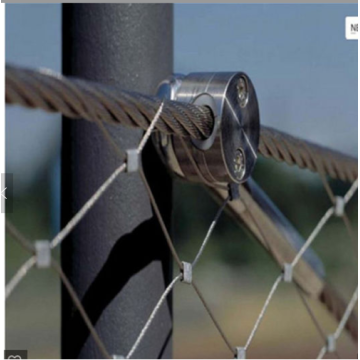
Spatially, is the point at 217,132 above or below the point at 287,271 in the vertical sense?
above

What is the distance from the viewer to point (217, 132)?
0.56m

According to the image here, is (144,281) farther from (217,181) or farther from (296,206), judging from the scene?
(296,206)

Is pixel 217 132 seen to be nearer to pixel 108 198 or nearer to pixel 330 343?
pixel 108 198

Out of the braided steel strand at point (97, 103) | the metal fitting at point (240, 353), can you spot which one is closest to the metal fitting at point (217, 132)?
the braided steel strand at point (97, 103)

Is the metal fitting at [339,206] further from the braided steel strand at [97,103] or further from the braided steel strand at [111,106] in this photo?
the braided steel strand at [97,103]

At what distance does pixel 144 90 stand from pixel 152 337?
0.47ft

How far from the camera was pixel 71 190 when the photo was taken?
0.57 metres

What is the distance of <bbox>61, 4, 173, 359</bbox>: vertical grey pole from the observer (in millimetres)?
558

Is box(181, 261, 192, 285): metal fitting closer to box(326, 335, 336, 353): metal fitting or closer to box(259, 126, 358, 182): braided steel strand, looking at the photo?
box(259, 126, 358, 182): braided steel strand

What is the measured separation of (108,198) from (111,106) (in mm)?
111

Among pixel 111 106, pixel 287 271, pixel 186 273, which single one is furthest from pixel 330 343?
pixel 111 106

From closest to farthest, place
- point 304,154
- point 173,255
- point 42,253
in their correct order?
point 42,253, point 173,255, point 304,154

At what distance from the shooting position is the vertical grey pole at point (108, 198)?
558mm

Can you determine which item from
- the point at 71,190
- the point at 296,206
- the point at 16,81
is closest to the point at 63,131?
the point at 71,190
